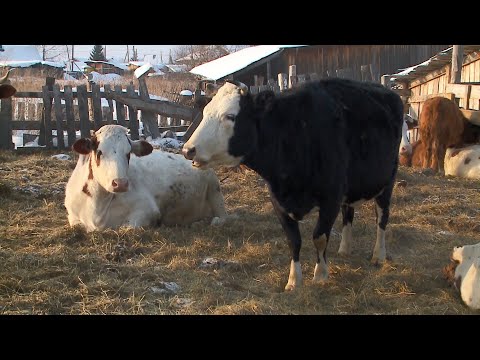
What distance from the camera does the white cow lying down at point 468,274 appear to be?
419 centimetres

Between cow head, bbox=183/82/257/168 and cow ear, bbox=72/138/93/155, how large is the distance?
97.6 inches

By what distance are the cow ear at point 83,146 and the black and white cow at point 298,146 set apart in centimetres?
250

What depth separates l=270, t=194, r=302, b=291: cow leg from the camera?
4707mm

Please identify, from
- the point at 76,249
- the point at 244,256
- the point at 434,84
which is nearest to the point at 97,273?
the point at 76,249

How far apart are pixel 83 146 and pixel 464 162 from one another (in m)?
8.13

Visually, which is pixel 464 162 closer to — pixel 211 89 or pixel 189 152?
pixel 211 89

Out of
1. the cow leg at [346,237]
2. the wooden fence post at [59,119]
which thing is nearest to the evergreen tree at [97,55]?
the wooden fence post at [59,119]

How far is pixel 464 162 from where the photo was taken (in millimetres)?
11062

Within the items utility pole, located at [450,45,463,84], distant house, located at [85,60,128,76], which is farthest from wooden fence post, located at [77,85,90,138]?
distant house, located at [85,60,128,76]

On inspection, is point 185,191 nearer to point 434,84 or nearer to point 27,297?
point 27,297

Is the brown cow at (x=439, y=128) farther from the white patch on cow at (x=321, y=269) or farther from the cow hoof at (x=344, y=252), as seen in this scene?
the white patch on cow at (x=321, y=269)

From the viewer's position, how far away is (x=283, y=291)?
15.4 feet

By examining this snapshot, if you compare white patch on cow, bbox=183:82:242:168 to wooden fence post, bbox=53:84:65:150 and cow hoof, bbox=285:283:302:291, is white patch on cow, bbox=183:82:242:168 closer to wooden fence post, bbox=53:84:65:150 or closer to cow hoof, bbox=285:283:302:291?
cow hoof, bbox=285:283:302:291

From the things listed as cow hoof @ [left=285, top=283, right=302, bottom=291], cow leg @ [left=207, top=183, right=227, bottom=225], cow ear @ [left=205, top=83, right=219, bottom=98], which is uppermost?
cow ear @ [left=205, top=83, right=219, bottom=98]
